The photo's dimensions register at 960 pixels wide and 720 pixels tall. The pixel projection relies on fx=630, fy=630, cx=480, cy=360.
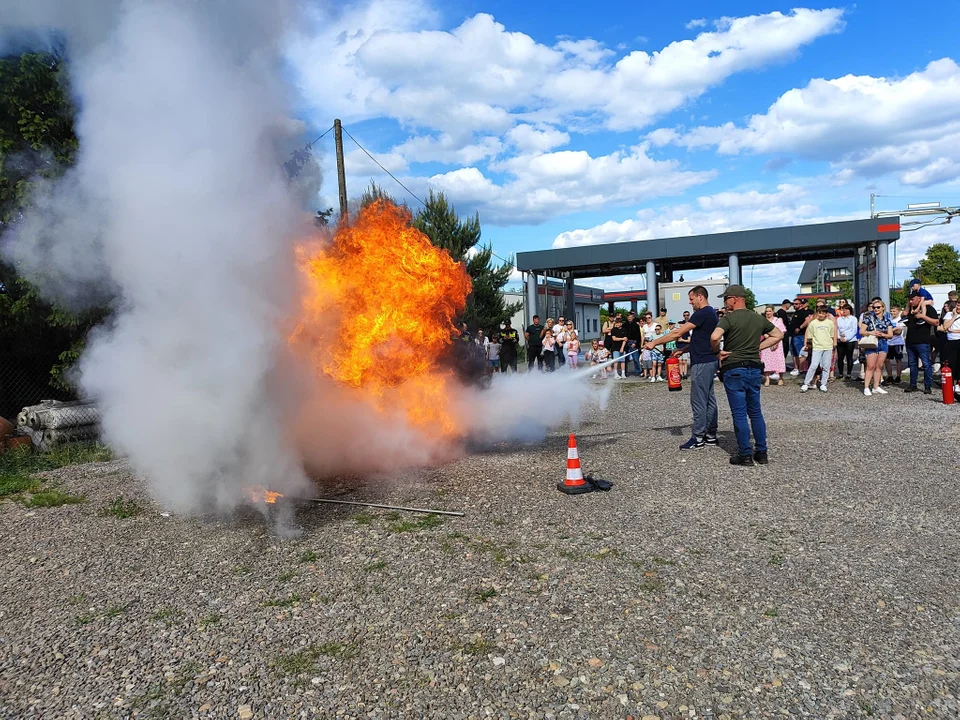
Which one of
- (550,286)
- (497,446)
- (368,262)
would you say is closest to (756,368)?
(497,446)

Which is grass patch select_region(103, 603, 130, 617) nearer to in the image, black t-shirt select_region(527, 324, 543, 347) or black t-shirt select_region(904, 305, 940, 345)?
black t-shirt select_region(904, 305, 940, 345)

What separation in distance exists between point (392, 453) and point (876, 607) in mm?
4993

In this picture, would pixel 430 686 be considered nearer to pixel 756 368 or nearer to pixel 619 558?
pixel 619 558

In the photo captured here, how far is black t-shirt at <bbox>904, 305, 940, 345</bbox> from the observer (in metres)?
11.4

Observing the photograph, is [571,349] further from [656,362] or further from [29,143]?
[29,143]

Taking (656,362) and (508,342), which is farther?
(508,342)

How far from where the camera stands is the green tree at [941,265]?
52906 mm

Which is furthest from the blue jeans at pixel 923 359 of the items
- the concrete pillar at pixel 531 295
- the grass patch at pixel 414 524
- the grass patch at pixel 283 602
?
the concrete pillar at pixel 531 295

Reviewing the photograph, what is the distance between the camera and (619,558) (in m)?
4.38

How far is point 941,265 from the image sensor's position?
54.2 metres

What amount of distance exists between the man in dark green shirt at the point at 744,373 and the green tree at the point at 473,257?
13864mm

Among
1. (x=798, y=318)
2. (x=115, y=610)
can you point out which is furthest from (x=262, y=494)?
(x=798, y=318)

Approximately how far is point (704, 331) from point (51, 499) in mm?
7743

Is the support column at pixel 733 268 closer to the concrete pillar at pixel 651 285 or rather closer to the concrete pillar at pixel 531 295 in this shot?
the concrete pillar at pixel 651 285
